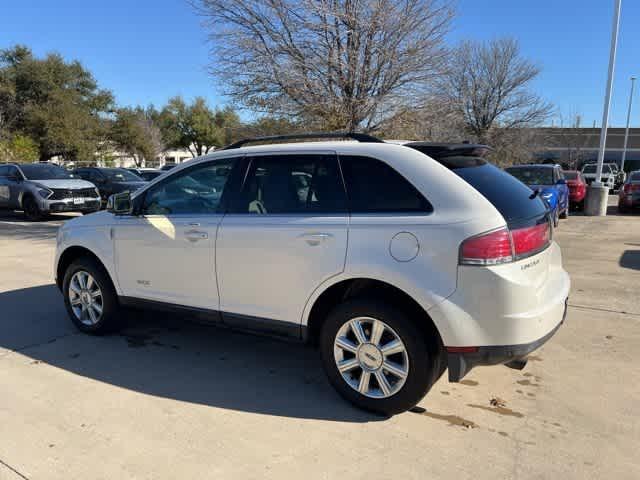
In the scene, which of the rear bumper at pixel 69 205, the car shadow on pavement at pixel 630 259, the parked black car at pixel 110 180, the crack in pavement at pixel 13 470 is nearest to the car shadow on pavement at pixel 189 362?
the crack in pavement at pixel 13 470

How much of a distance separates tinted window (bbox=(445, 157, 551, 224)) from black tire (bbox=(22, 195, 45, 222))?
13790 mm

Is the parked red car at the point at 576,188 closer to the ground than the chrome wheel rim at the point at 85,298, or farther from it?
farther from it

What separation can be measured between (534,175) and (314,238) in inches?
436

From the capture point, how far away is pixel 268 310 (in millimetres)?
3760

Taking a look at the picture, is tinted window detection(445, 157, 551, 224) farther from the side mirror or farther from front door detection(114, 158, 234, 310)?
the side mirror

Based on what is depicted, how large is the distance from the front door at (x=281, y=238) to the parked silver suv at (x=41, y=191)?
12210mm

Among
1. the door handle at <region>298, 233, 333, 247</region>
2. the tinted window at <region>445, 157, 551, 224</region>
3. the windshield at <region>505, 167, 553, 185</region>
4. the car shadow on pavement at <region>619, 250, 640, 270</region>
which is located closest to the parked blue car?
the windshield at <region>505, 167, 553, 185</region>

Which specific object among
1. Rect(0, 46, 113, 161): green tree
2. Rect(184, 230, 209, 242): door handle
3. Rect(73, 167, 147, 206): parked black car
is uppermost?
Rect(0, 46, 113, 161): green tree

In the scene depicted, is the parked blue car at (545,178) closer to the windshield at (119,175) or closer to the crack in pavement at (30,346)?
the crack in pavement at (30,346)

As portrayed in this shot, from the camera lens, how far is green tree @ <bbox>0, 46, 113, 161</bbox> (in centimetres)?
3859

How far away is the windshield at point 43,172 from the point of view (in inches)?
581

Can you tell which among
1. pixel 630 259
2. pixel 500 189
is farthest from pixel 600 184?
pixel 500 189

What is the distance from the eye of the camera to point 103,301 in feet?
15.7

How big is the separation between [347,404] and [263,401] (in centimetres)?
59
